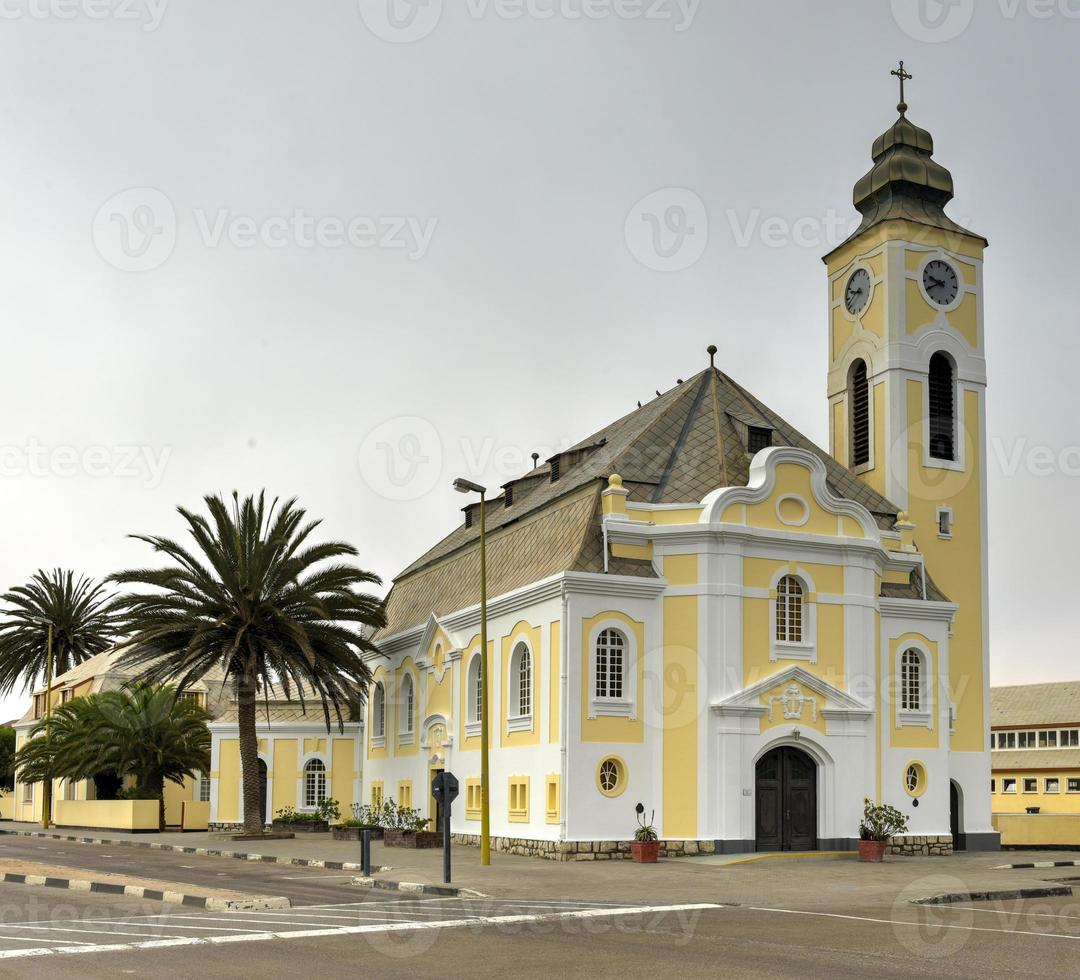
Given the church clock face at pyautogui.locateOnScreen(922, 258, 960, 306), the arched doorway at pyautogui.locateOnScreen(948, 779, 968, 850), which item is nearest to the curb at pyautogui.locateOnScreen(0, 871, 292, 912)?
the arched doorway at pyautogui.locateOnScreen(948, 779, 968, 850)

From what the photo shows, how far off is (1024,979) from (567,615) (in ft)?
74.0

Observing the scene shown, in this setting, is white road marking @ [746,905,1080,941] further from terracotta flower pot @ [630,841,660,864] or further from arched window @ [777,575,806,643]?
arched window @ [777,575,806,643]

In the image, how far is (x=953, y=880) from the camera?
2673 cm

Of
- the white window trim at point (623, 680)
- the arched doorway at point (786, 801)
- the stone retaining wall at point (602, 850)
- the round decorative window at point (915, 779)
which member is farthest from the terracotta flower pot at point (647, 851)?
the round decorative window at point (915, 779)

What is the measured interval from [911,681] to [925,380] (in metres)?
9.97

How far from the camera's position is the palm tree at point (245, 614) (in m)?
42.8

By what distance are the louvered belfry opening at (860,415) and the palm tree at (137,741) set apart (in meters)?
28.4

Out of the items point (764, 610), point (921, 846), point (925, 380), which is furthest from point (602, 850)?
point (925, 380)

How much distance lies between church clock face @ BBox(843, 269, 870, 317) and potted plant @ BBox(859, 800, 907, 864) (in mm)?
17031

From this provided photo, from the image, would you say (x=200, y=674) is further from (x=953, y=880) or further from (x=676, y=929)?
(x=676, y=929)

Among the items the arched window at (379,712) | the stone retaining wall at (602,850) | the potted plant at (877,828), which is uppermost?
the arched window at (379,712)

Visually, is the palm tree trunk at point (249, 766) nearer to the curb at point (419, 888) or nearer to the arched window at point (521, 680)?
the arched window at point (521, 680)

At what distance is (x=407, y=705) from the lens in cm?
4922

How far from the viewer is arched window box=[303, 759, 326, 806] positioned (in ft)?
186
